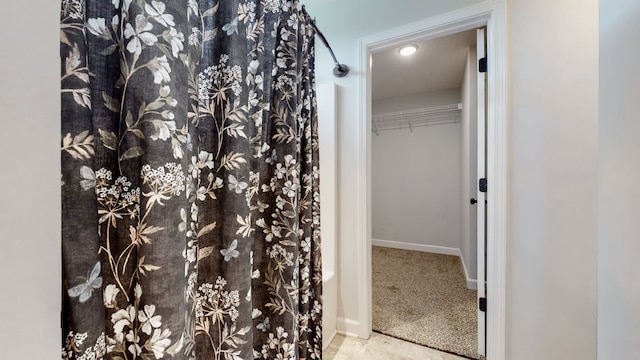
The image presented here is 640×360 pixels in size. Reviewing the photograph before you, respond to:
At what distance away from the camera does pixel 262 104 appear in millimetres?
899

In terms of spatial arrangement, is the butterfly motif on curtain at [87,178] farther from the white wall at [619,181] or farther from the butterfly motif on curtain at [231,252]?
the white wall at [619,181]

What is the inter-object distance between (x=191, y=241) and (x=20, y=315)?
1.28 ft

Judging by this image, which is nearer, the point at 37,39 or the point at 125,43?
the point at 37,39

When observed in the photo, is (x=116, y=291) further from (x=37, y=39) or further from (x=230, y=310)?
(x=37, y=39)

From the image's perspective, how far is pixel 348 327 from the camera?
1650 mm

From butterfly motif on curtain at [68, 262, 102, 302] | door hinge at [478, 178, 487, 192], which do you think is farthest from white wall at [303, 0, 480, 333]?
butterfly motif on curtain at [68, 262, 102, 302]

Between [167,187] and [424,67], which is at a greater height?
[424,67]

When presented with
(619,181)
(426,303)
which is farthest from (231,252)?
(426,303)

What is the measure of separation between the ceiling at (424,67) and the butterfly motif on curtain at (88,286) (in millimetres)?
2188

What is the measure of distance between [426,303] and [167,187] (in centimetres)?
225

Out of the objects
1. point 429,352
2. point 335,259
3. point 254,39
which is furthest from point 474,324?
point 254,39

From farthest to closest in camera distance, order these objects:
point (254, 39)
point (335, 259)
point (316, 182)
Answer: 1. point (335, 259)
2. point (316, 182)
3. point (254, 39)

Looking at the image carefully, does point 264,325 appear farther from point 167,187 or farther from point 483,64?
point 483,64

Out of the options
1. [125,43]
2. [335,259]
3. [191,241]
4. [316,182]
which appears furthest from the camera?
[335,259]
